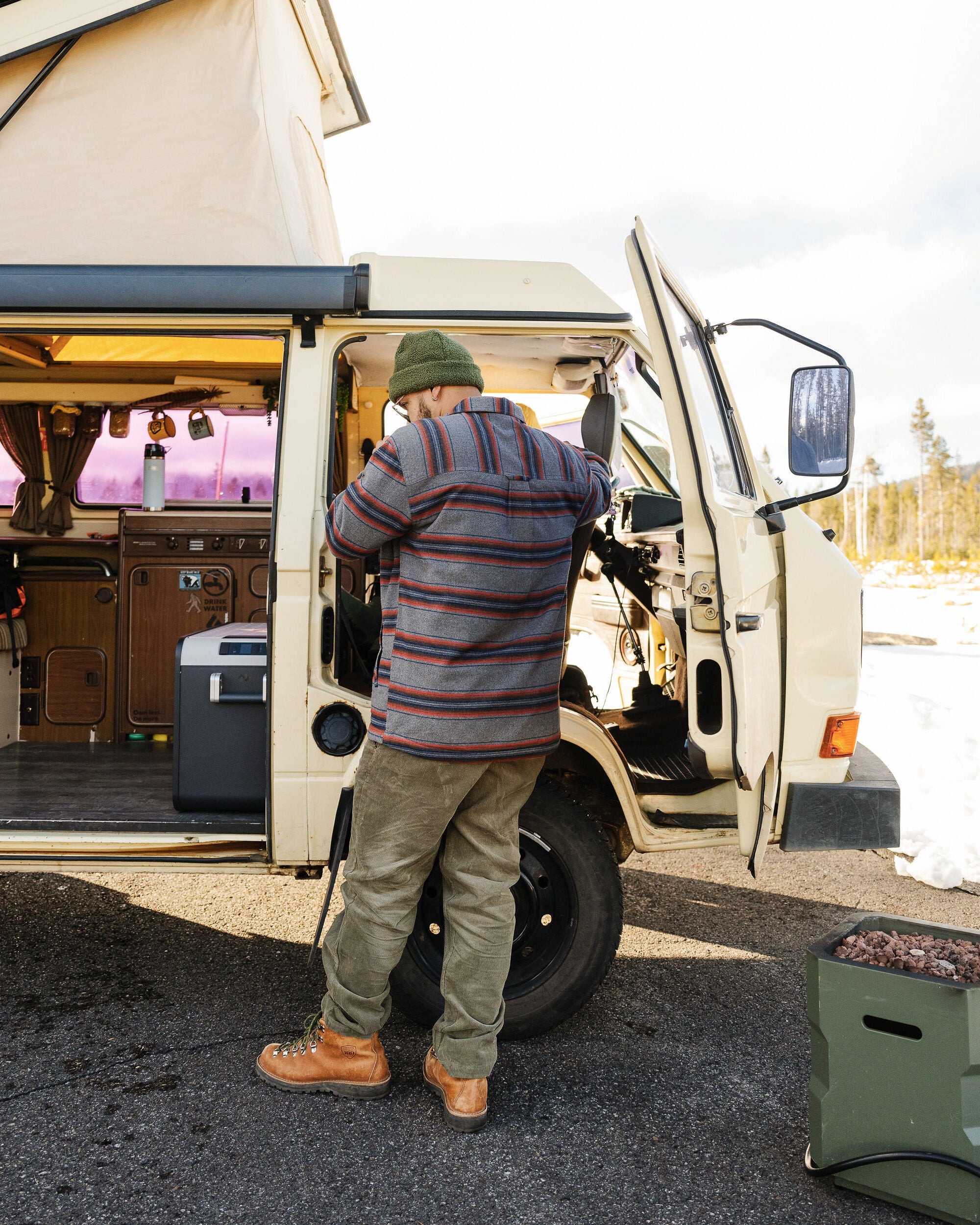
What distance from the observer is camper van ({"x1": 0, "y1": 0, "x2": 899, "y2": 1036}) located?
2906mm

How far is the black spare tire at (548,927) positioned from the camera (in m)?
3.04

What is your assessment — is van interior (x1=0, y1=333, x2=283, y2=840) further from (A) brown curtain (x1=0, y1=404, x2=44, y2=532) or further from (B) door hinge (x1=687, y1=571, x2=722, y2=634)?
(B) door hinge (x1=687, y1=571, x2=722, y2=634)

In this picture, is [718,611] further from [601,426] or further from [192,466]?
[192,466]

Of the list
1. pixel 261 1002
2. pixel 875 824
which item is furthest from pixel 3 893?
pixel 875 824

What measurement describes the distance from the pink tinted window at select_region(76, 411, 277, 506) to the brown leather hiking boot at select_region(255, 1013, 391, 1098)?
12.1 ft

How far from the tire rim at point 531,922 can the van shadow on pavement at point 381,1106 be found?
287mm

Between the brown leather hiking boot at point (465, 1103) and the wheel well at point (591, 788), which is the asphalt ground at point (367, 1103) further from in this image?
the wheel well at point (591, 788)

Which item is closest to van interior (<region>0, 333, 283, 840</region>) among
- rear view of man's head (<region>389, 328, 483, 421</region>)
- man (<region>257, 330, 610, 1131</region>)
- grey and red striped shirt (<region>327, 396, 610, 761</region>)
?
rear view of man's head (<region>389, 328, 483, 421</region>)

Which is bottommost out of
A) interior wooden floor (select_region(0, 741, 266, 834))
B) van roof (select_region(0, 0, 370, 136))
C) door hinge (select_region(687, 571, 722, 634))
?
interior wooden floor (select_region(0, 741, 266, 834))

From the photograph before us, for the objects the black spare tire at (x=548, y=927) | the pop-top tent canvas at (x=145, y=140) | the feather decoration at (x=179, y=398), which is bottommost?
the black spare tire at (x=548, y=927)

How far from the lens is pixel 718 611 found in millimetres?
2785

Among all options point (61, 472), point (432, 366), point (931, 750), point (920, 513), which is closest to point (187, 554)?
point (61, 472)

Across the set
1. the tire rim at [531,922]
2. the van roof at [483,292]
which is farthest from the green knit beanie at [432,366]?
the tire rim at [531,922]

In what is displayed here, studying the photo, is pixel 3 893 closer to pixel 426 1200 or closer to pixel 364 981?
pixel 364 981
